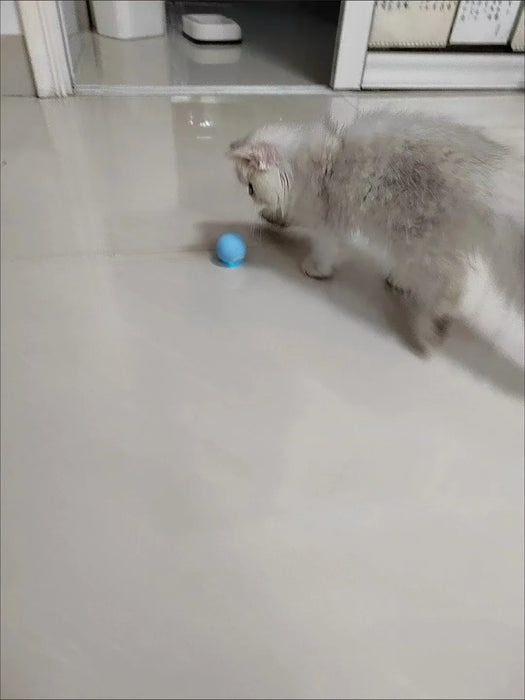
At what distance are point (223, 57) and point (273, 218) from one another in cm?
130

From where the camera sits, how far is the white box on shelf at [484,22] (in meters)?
1.89

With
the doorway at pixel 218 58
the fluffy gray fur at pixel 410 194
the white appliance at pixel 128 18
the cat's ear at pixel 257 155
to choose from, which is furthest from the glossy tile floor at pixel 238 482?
the white appliance at pixel 128 18

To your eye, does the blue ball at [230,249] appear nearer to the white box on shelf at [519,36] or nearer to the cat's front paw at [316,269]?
the cat's front paw at [316,269]

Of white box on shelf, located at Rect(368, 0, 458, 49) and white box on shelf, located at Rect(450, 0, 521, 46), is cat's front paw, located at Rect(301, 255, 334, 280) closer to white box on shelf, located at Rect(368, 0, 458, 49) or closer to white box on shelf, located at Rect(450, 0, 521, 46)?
white box on shelf, located at Rect(368, 0, 458, 49)

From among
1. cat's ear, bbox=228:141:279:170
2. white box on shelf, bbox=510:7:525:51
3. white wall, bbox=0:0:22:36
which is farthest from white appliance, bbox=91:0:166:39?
cat's ear, bbox=228:141:279:170

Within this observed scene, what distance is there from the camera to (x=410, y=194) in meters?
0.88

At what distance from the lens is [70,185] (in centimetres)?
141

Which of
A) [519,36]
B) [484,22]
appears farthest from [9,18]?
[519,36]

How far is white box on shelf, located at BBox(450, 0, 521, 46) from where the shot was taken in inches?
74.3

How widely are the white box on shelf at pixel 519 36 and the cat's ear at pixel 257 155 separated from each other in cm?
148

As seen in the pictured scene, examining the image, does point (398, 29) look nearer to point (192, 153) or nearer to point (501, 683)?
point (192, 153)

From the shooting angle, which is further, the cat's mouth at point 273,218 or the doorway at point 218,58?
the doorway at point 218,58

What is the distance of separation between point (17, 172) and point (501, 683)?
4.84ft

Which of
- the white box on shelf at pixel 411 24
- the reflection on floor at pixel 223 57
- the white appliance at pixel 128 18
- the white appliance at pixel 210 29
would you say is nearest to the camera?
the white box on shelf at pixel 411 24
